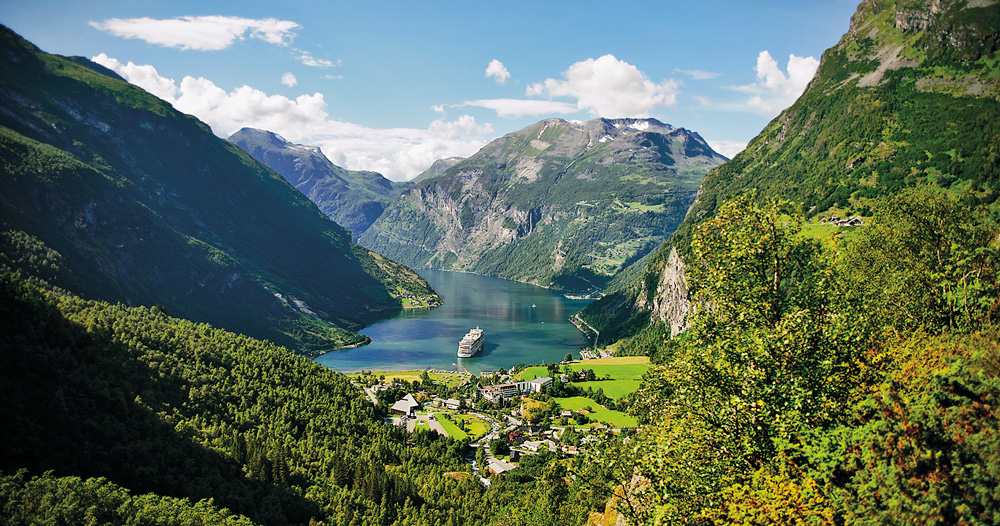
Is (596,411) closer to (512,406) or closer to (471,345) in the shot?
(512,406)

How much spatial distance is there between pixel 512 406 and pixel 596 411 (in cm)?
1575

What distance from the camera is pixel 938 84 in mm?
122375

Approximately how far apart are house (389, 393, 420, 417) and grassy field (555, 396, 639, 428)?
25.2 m

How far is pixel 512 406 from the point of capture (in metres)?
100

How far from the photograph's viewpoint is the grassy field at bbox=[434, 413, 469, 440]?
83.2 m

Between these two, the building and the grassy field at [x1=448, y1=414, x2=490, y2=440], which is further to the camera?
the building

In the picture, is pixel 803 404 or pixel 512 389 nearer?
pixel 803 404

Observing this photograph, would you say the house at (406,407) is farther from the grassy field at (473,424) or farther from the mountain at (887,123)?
the mountain at (887,123)

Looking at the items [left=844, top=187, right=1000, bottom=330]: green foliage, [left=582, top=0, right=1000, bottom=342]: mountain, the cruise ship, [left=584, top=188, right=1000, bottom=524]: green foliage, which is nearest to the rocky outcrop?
[left=582, top=0, right=1000, bottom=342]: mountain

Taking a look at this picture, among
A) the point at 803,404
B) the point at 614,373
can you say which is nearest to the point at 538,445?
Result: the point at 614,373

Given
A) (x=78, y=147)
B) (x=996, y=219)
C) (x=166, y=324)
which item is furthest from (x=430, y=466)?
(x=78, y=147)

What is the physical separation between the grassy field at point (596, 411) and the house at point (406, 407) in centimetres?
2520

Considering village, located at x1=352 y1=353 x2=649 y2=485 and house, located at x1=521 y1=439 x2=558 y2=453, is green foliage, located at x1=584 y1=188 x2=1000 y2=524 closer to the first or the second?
village, located at x1=352 y1=353 x2=649 y2=485

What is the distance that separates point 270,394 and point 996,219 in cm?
9771
